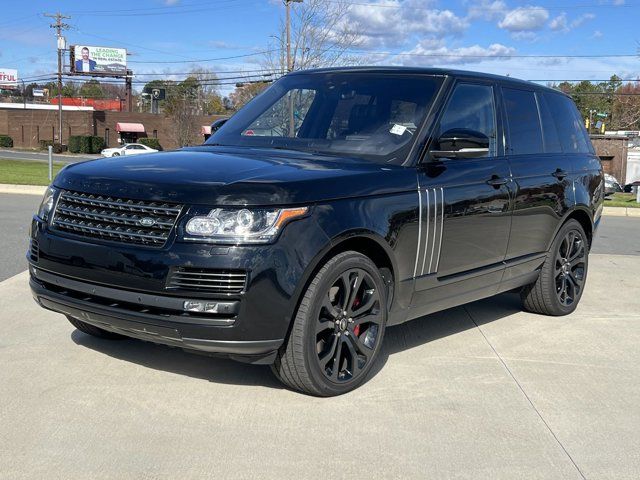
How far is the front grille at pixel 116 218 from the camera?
373cm

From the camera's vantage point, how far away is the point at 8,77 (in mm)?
117125

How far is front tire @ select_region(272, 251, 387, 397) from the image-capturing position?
3.94 meters

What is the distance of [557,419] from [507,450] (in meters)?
0.61

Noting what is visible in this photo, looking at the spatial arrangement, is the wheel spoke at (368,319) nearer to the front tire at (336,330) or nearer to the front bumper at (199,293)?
the front tire at (336,330)

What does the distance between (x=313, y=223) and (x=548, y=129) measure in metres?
3.32

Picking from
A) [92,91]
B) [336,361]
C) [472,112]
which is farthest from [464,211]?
[92,91]

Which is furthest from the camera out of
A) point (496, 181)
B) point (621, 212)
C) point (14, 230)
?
point (621, 212)

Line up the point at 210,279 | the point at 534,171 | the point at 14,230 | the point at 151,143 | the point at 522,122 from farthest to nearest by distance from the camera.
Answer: the point at 151,143
the point at 14,230
the point at 522,122
the point at 534,171
the point at 210,279

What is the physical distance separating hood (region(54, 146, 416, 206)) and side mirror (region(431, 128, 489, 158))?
30 centimetres

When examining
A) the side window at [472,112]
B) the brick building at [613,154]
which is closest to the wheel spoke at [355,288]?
the side window at [472,112]

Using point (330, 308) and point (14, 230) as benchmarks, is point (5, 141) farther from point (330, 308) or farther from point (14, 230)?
point (330, 308)

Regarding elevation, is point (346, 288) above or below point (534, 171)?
below

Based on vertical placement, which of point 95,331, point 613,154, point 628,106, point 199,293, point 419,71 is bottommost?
point 95,331

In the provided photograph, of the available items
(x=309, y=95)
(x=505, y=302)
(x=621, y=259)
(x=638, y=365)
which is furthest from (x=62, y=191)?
(x=621, y=259)
